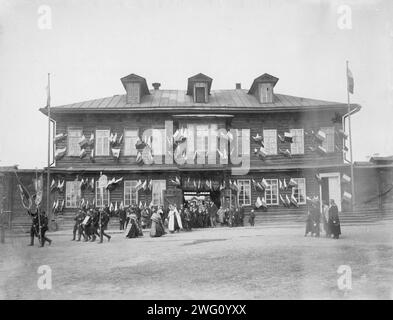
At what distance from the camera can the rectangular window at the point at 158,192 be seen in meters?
16.8

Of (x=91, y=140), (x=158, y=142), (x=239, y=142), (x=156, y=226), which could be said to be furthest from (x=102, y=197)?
(x=239, y=142)

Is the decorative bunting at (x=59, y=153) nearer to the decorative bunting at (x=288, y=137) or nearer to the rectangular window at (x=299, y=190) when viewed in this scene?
the rectangular window at (x=299, y=190)

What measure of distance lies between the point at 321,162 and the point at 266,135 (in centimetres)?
377

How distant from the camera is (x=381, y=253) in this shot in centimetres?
955

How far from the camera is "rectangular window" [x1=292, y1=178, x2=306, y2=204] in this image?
17.1m

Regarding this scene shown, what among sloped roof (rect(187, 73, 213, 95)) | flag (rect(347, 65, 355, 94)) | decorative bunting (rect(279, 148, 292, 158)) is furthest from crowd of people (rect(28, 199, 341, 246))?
sloped roof (rect(187, 73, 213, 95))

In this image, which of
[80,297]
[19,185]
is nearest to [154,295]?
[80,297]

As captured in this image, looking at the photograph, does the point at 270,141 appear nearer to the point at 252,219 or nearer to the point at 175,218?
the point at 252,219

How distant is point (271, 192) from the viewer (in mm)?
18047

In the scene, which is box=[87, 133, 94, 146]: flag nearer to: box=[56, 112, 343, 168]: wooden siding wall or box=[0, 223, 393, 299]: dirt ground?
box=[56, 112, 343, 168]: wooden siding wall

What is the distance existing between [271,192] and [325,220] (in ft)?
16.8

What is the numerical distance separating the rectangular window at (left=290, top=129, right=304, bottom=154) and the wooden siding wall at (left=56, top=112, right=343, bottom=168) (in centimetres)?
22

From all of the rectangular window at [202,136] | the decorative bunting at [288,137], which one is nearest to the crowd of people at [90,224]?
the rectangular window at [202,136]

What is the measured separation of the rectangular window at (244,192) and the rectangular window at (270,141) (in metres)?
1.93
